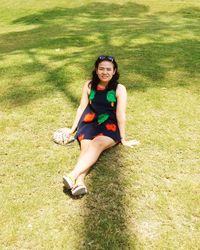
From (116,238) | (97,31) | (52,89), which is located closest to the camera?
(116,238)

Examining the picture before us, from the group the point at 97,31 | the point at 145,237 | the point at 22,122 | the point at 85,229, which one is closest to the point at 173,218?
the point at 145,237

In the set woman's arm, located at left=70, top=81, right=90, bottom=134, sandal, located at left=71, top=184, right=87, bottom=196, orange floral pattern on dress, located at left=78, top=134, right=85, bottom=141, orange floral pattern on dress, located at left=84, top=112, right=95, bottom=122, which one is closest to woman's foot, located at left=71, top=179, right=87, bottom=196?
sandal, located at left=71, top=184, right=87, bottom=196

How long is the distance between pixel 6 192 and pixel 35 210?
0.50m

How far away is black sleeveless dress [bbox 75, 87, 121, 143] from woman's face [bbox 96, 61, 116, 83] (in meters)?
0.21

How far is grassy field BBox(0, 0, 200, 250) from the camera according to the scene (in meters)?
3.66

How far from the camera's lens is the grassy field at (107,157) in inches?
144

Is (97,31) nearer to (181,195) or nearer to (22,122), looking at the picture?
(22,122)

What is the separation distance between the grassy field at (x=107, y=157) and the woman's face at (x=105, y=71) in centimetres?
96

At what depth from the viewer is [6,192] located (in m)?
4.28

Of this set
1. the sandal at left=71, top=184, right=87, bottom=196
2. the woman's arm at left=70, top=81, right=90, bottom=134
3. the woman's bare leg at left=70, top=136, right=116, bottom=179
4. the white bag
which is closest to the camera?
the sandal at left=71, top=184, right=87, bottom=196

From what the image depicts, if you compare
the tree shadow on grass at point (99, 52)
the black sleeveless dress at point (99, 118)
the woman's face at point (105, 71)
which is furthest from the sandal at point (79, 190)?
the tree shadow on grass at point (99, 52)

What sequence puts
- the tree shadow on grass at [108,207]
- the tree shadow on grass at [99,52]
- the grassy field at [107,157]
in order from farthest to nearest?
1. the tree shadow on grass at [99,52]
2. the grassy field at [107,157]
3. the tree shadow on grass at [108,207]

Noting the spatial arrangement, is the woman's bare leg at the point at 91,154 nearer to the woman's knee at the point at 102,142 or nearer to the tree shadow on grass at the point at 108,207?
the woman's knee at the point at 102,142

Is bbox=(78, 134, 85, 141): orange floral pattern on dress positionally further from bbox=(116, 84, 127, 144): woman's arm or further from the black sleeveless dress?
bbox=(116, 84, 127, 144): woman's arm
